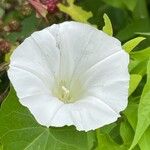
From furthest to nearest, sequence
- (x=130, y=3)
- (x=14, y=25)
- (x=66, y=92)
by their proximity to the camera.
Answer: (x=130, y=3) < (x=14, y=25) < (x=66, y=92)

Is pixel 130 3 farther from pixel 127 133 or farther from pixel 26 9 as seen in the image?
pixel 127 133

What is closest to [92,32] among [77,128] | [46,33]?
[46,33]

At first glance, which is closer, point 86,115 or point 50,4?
point 86,115

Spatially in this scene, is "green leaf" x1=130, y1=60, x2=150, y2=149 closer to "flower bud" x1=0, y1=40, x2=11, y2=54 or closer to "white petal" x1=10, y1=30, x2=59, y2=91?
"white petal" x1=10, y1=30, x2=59, y2=91

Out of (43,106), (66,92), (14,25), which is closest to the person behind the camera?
(43,106)

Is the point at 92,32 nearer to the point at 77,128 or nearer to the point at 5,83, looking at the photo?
the point at 77,128

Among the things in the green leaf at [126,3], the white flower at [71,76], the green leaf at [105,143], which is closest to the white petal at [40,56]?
the white flower at [71,76]

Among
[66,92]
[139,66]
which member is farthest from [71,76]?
[139,66]

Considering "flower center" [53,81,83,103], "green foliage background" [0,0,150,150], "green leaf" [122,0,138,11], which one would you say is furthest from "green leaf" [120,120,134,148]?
"green leaf" [122,0,138,11]
